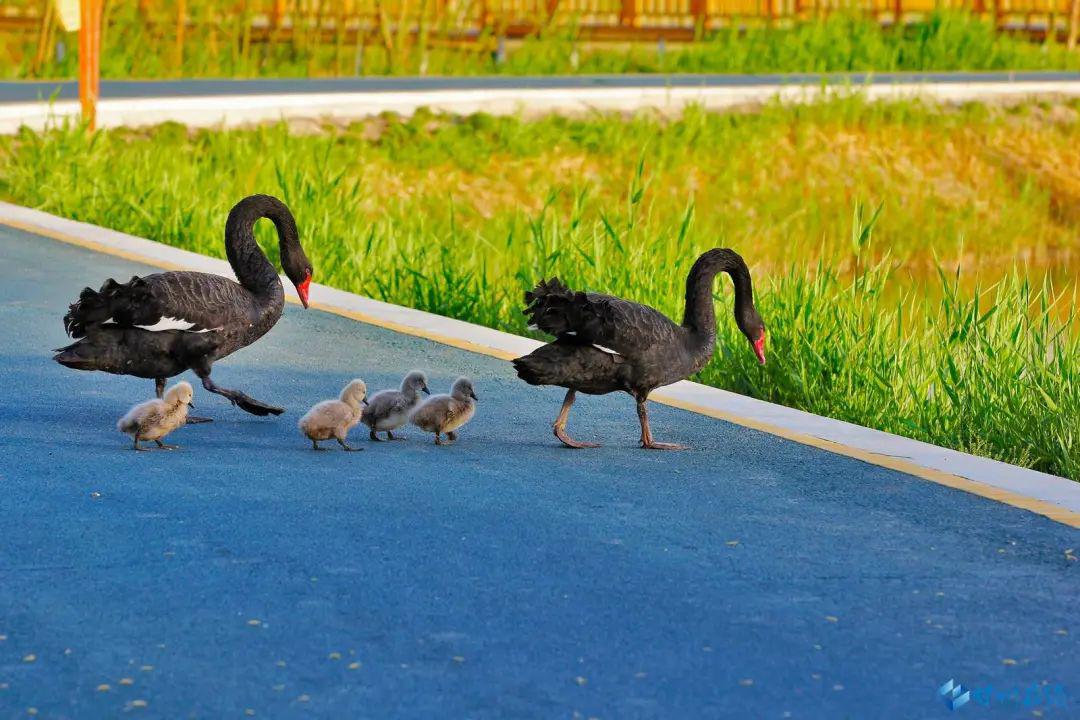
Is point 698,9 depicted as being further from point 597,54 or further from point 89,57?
point 89,57

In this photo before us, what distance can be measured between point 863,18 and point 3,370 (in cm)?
2530

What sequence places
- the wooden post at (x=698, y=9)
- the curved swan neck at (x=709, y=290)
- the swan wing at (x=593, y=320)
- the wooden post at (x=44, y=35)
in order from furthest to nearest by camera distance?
the wooden post at (x=698, y=9)
the wooden post at (x=44, y=35)
the curved swan neck at (x=709, y=290)
the swan wing at (x=593, y=320)

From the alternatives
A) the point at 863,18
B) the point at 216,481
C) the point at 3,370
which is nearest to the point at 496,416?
the point at 216,481

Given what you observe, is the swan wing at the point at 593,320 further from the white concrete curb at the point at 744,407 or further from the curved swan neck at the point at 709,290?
the white concrete curb at the point at 744,407

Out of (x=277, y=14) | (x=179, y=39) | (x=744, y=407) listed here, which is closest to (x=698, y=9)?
(x=277, y=14)

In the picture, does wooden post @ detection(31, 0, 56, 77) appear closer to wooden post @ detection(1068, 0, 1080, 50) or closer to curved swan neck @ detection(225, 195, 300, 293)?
curved swan neck @ detection(225, 195, 300, 293)

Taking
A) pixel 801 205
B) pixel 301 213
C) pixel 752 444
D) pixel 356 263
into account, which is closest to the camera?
pixel 752 444

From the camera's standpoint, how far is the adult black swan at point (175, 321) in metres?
9.04

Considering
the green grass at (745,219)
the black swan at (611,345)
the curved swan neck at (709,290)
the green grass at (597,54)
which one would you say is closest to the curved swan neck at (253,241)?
the black swan at (611,345)

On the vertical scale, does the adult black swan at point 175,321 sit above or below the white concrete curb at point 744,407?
→ above

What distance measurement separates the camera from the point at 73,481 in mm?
8242

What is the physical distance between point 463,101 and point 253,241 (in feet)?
45.0

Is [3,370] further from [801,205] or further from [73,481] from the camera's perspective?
[801,205]

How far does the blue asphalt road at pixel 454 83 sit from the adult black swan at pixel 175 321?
1256 centimetres
